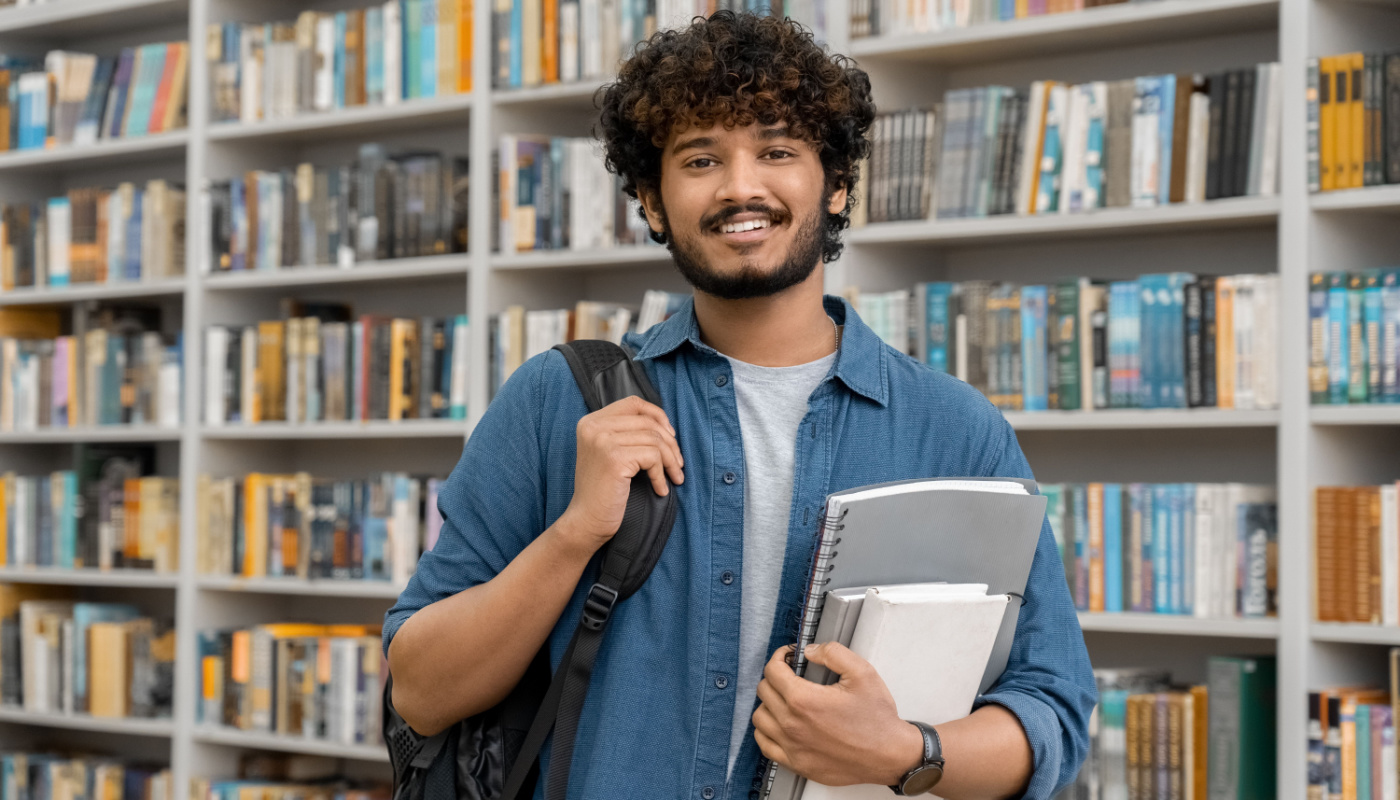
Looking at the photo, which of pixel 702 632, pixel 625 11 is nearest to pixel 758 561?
pixel 702 632

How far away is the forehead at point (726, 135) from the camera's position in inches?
47.9

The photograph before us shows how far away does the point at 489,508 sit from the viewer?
1196mm

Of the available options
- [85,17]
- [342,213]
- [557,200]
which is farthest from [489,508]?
[85,17]

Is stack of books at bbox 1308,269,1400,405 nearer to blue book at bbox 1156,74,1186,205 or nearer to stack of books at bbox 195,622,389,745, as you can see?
blue book at bbox 1156,74,1186,205

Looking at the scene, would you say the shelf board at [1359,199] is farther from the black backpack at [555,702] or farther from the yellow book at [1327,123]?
the black backpack at [555,702]

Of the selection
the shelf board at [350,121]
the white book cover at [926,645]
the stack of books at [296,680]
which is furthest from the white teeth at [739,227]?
the stack of books at [296,680]

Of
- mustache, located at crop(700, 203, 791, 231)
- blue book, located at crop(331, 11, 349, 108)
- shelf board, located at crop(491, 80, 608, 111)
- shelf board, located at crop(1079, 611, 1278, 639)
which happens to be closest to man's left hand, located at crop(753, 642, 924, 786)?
mustache, located at crop(700, 203, 791, 231)

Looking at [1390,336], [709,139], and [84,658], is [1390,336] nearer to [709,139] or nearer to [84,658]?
[709,139]

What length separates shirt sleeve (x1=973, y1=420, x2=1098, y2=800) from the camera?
1153mm

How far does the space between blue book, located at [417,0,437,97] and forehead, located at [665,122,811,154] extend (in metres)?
2.09

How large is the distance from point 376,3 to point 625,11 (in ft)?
3.44

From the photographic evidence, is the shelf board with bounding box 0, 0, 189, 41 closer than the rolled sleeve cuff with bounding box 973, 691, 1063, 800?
No

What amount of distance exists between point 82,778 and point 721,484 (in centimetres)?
306

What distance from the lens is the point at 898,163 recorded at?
2678 mm
